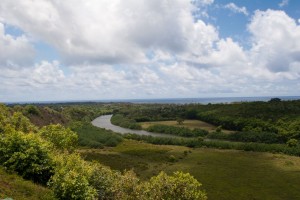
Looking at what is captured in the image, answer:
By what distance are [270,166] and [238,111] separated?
335ft

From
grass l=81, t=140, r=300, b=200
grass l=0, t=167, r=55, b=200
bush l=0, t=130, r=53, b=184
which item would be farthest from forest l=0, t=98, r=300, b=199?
grass l=81, t=140, r=300, b=200

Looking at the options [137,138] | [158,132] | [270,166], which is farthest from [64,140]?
[158,132]

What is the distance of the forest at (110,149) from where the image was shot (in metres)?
36.6

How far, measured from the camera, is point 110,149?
449 feet

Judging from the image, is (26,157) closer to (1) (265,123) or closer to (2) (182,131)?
(1) (265,123)

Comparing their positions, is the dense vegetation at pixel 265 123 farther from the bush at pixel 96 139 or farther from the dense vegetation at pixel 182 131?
the bush at pixel 96 139

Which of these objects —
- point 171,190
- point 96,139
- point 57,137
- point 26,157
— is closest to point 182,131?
point 96,139

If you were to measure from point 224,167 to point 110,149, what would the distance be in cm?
5527

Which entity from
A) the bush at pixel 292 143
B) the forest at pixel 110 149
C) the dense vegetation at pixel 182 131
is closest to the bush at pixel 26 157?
the forest at pixel 110 149

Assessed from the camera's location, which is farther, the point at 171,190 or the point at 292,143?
the point at 292,143

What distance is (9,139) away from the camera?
38938 millimetres

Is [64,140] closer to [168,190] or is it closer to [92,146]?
[168,190]

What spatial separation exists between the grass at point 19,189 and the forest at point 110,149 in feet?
1.08

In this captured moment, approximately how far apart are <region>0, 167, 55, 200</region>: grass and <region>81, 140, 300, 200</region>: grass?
1692 inches
